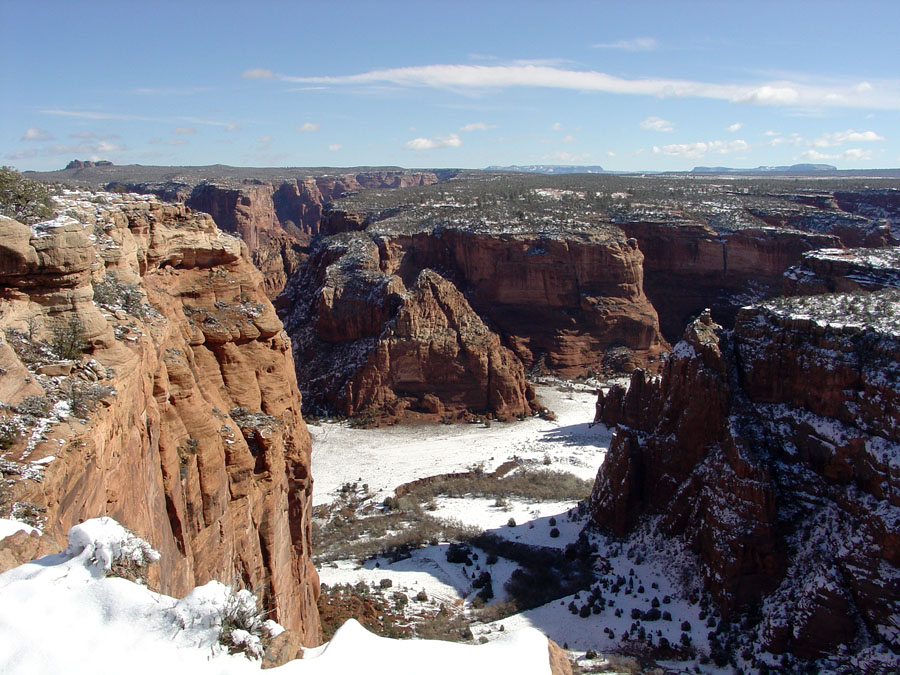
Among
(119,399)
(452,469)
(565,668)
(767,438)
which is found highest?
(119,399)

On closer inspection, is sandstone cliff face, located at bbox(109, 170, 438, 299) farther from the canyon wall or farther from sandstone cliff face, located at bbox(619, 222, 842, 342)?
sandstone cliff face, located at bbox(619, 222, 842, 342)

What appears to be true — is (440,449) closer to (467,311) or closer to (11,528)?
(467,311)

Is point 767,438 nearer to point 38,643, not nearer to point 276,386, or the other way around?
point 276,386

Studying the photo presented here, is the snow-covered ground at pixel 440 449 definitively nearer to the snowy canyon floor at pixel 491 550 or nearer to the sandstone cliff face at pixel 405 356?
the snowy canyon floor at pixel 491 550

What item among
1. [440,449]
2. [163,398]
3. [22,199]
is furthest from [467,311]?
[22,199]

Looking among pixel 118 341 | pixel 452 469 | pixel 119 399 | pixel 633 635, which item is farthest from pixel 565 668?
pixel 452 469

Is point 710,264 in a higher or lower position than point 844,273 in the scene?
lower
